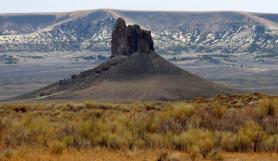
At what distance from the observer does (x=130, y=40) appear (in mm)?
117312

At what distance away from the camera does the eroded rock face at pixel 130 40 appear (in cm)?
11531

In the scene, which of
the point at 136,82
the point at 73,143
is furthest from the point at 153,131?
the point at 136,82

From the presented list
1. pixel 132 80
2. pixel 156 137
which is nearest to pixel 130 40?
pixel 132 80

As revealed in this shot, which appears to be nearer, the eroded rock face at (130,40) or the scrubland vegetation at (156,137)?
the scrubland vegetation at (156,137)

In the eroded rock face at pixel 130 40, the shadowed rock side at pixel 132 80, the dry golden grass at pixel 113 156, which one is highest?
the dry golden grass at pixel 113 156

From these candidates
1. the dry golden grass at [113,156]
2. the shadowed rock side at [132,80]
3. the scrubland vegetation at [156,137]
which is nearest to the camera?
the dry golden grass at [113,156]

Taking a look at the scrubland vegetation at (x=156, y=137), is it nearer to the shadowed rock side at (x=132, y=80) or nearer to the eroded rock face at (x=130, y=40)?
the shadowed rock side at (x=132, y=80)

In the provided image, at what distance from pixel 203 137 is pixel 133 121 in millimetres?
3747

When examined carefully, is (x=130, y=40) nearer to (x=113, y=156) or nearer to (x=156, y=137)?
(x=156, y=137)

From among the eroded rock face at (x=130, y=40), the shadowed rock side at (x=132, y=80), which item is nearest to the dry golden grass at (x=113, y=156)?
the shadowed rock side at (x=132, y=80)

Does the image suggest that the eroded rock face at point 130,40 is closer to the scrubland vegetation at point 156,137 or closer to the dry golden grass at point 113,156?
the scrubland vegetation at point 156,137

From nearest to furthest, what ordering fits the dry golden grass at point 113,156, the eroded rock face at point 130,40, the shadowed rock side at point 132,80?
the dry golden grass at point 113,156 → the shadowed rock side at point 132,80 → the eroded rock face at point 130,40

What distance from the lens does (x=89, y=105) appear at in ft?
174

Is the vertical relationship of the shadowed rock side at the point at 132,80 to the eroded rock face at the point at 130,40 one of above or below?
below
